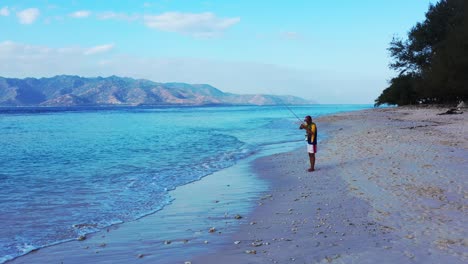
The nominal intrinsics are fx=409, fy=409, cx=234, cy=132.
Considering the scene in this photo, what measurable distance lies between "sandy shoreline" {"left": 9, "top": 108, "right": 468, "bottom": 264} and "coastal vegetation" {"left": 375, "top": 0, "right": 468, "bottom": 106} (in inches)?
1232

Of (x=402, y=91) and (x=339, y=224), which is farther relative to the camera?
(x=402, y=91)

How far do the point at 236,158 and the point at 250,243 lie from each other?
38.9ft

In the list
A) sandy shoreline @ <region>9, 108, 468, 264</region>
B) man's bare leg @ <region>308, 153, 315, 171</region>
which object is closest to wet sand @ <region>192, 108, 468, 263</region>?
sandy shoreline @ <region>9, 108, 468, 264</region>

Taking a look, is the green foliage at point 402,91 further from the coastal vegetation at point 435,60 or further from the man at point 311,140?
the man at point 311,140

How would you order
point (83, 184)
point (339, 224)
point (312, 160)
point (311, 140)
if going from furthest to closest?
1. point (311, 140)
2. point (312, 160)
3. point (83, 184)
4. point (339, 224)

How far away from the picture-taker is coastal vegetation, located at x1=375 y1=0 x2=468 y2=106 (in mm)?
38438

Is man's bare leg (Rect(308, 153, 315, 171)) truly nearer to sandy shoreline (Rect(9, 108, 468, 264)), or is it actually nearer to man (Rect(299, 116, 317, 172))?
man (Rect(299, 116, 317, 172))

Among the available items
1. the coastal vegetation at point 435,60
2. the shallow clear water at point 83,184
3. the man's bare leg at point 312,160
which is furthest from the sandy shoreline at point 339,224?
the coastal vegetation at point 435,60

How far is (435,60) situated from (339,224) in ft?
136

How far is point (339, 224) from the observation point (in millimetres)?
6539

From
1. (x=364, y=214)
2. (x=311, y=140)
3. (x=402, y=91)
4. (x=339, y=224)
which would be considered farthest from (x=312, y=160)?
(x=402, y=91)

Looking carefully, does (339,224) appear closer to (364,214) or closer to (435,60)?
(364,214)

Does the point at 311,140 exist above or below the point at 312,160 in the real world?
above

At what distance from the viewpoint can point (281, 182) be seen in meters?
11.2
